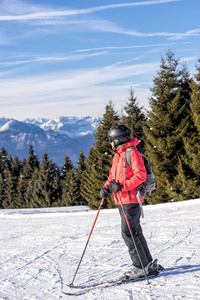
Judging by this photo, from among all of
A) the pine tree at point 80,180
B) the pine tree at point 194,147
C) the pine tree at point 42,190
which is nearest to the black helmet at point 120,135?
the pine tree at point 194,147

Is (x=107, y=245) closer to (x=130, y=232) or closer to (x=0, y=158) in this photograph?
(x=130, y=232)

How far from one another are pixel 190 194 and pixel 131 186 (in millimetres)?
17106

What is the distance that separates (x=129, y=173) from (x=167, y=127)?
17.8 m

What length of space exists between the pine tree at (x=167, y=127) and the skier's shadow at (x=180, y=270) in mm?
16106

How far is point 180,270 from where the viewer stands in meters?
4.53

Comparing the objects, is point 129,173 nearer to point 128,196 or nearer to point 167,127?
point 128,196

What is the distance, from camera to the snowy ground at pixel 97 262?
397cm

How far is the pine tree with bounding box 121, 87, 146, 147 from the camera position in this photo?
2530 centimetres

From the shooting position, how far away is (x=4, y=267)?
18.1ft

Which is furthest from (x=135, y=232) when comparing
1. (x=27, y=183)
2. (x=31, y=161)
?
(x=31, y=161)

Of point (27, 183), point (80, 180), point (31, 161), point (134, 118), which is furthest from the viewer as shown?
point (31, 161)

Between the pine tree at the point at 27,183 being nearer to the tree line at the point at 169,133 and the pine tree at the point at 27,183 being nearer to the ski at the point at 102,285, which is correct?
the tree line at the point at 169,133

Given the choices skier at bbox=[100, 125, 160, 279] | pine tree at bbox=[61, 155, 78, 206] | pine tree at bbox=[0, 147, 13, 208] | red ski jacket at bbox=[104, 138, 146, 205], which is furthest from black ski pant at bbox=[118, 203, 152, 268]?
pine tree at bbox=[0, 147, 13, 208]

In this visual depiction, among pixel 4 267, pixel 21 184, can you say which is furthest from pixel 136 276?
pixel 21 184
